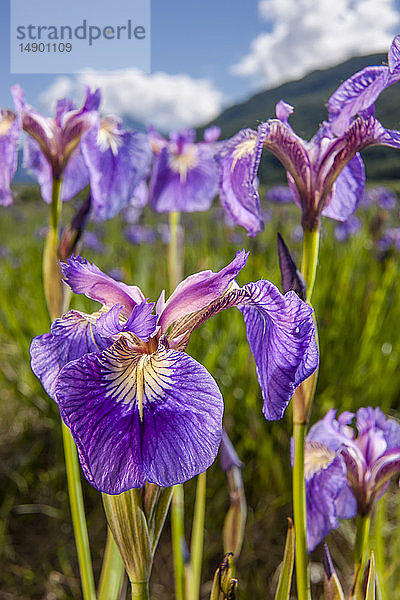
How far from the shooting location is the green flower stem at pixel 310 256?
609 millimetres

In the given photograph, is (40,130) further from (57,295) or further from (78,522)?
(78,522)

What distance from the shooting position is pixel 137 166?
1063mm

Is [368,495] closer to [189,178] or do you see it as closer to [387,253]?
[189,178]

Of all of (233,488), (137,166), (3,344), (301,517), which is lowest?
(3,344)

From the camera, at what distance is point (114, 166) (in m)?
1.03

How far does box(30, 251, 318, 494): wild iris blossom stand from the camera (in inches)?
16.8

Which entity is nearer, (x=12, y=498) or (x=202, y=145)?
(x=202, y=145)

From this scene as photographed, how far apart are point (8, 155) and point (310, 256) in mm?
663

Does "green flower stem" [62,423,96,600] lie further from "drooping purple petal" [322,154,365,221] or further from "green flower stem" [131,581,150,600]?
"drooping purple petal" [322,154,365,221]

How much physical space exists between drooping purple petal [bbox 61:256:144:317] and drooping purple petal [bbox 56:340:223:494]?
87 millimetres

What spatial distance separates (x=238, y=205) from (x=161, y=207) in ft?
2.25

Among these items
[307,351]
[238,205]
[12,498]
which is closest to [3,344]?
[12,498]

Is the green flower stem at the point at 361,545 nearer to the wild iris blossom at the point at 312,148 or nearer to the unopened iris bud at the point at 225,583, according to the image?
the unopened iris bud at the point at 225,583

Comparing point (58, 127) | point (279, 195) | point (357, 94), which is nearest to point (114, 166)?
point (58, 127)
